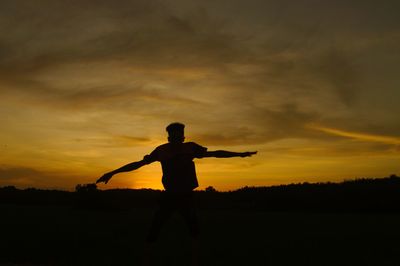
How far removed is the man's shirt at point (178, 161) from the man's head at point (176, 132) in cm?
9

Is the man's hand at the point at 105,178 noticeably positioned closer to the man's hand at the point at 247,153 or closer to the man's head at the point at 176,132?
the man's head at the point at 176,132

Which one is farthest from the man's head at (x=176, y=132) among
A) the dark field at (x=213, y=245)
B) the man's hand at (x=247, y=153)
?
the dark field at (x=213, y=245)

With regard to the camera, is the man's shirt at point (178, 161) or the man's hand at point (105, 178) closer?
the man's shirt at point (178, 161)

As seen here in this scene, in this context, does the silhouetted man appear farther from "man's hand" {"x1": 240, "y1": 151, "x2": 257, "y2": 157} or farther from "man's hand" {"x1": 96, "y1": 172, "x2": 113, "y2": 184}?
"man's hand" {"x1": 96, "y1": 172, "x2": 113, "y2": 184}

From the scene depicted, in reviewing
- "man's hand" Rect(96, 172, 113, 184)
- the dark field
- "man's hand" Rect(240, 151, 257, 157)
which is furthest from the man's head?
the dark field

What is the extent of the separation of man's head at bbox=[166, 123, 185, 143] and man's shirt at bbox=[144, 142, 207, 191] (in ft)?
0.30

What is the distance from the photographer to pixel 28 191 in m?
58.0

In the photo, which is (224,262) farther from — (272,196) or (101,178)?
(272,196)

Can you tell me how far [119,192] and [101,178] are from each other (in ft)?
148

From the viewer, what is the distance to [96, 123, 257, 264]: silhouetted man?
9.10 meters

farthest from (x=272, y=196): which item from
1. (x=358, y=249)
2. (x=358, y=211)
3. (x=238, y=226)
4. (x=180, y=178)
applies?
(x=180, y=178)

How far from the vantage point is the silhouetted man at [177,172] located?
910 centimetres

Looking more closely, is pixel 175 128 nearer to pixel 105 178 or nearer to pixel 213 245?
pixel 105 178

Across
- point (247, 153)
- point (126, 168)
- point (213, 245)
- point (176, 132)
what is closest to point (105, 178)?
point (126, 168)
